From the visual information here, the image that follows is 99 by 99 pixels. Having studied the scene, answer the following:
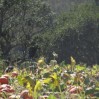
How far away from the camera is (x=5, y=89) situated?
1615mm

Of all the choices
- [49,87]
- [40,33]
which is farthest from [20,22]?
[49,87]

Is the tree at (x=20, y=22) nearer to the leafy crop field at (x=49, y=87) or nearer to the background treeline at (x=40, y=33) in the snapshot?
the background treeline at (x=40, y=33)

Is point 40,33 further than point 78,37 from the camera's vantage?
No

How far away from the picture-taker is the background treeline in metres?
25.2

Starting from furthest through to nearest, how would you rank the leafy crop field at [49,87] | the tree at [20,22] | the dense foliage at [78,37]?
the dense foliage at [78,37] → the tree at [20,22] → the leafy crop field at [49,87]

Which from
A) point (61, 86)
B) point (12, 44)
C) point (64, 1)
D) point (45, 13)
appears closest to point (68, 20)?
point (45, 13)

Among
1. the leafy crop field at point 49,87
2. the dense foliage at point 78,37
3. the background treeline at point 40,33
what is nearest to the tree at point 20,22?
the background treeline at point 40,33

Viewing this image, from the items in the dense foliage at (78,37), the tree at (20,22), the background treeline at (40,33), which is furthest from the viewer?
the dense foliage at (78,37)

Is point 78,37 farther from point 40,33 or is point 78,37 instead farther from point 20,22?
point 20,22

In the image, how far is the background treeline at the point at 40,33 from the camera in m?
25.2

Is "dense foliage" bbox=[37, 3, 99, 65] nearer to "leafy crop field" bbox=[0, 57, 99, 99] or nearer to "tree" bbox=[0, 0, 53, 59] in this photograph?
"tree" bbox=[0, 0, 53, 59]

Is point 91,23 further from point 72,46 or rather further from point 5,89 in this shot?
point 5,89

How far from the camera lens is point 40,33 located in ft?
91.4

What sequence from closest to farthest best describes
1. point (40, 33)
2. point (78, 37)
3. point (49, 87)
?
point (49, 87) < point (40, 33) < point (78, 37)
